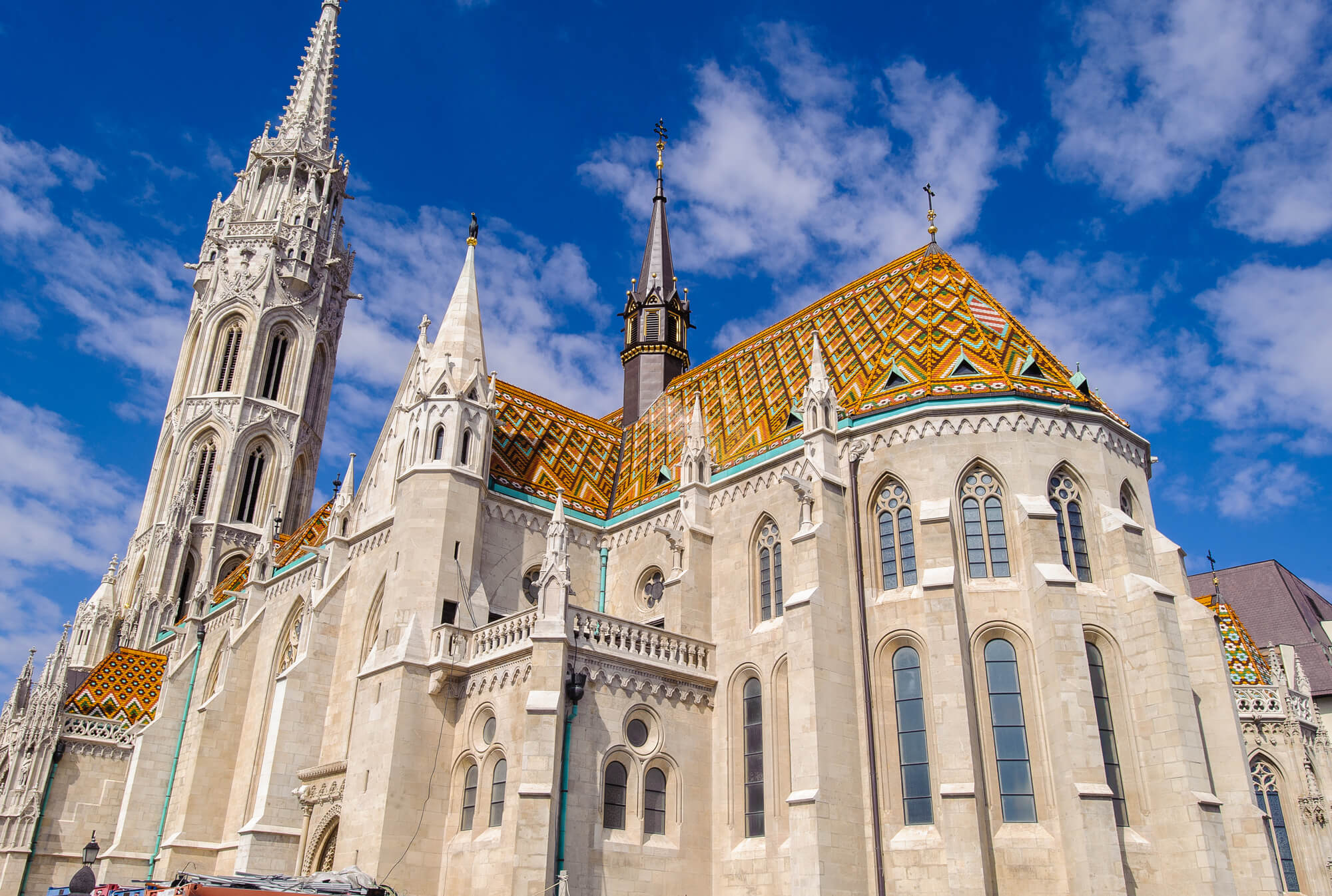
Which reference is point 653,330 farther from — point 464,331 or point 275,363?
point 275,363

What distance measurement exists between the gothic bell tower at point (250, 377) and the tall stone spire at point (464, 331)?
Answer: 2052 centimetres

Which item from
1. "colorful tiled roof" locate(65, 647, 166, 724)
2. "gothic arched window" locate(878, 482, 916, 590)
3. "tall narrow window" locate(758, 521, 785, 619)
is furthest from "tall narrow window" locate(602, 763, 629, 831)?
"colorful tiled roof" locate(65, 647, 166, 724)

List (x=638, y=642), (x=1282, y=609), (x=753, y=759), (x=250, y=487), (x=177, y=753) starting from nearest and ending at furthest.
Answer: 1. (x=753, y=759)
2. (x=638, y=642)
3. (x=177, y=753)
4. (x=1282, y=609)
5. (x=250, y=487)

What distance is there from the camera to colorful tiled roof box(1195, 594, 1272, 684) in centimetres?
2842

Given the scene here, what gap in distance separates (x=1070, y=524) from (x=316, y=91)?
5220 cm

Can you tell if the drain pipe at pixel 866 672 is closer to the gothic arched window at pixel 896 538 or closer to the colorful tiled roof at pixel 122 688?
the gothic arched window at pixel 896 538

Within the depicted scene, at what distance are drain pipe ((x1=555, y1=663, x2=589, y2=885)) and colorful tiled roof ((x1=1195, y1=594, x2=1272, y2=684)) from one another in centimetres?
1751

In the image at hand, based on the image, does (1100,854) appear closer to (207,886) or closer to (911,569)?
(911,569)

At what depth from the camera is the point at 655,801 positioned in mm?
22016

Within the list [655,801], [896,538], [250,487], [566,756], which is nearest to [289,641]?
[566,756]

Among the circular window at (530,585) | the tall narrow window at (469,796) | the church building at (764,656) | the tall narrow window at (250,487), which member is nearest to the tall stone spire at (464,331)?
the church building at (764,656)

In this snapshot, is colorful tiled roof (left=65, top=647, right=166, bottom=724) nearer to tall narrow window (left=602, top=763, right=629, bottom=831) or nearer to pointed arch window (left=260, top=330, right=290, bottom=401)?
pointed arch window (left=260, top=330, right=290, bottom=401)

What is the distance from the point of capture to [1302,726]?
2777 cm

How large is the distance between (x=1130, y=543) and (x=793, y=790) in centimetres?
867
